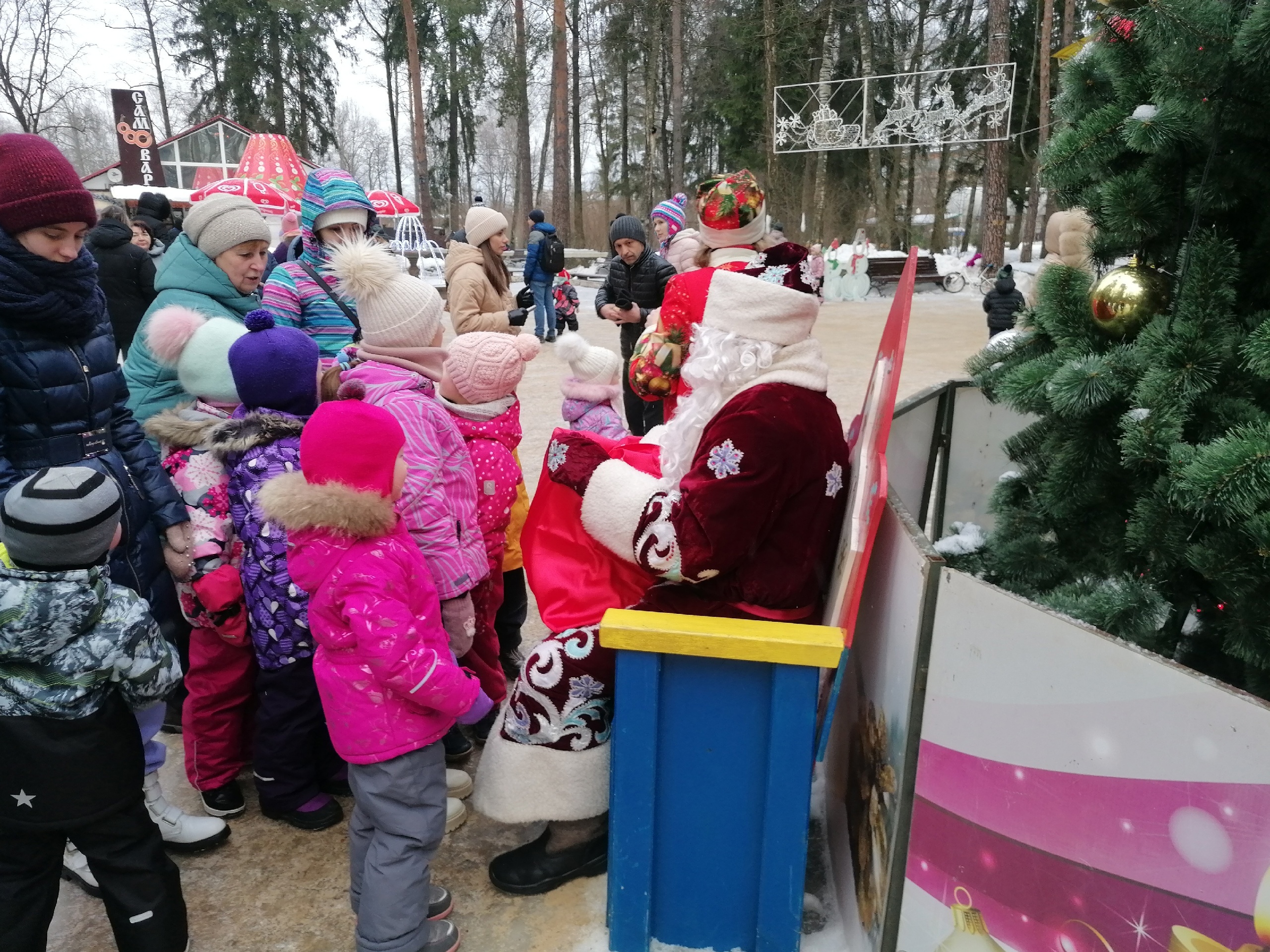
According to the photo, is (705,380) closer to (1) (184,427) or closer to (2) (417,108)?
(1) (184,427)

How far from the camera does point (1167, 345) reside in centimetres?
173

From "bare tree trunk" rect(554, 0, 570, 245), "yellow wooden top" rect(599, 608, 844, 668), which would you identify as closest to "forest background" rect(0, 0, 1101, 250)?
"bare tree trunk" rect(554, 0, 570, 245)

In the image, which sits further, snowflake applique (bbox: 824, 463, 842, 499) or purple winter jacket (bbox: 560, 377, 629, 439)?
purple winter jacket (bbox: 560, 377, 629, 439)

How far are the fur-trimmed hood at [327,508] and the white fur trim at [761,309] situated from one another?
0.95 metres

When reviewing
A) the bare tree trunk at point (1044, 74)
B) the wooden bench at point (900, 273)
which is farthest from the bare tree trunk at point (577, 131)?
the bare tree trunk at point (1044, 74)

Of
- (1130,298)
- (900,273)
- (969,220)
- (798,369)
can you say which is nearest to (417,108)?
(900,273)

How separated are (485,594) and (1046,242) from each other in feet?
10.7

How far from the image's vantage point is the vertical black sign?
21.9m

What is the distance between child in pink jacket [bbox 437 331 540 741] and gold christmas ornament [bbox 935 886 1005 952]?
1762 mm

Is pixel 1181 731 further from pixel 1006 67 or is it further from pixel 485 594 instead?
pixel 1006 67

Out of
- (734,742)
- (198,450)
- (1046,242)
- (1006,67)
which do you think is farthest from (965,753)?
(1006,67)

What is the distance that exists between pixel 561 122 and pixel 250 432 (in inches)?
772

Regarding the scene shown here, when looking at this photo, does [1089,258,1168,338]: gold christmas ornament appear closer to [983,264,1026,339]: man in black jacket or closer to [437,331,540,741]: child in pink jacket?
[437,331,540,741]: child in pink jacket

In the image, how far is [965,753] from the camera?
5.13 ft
